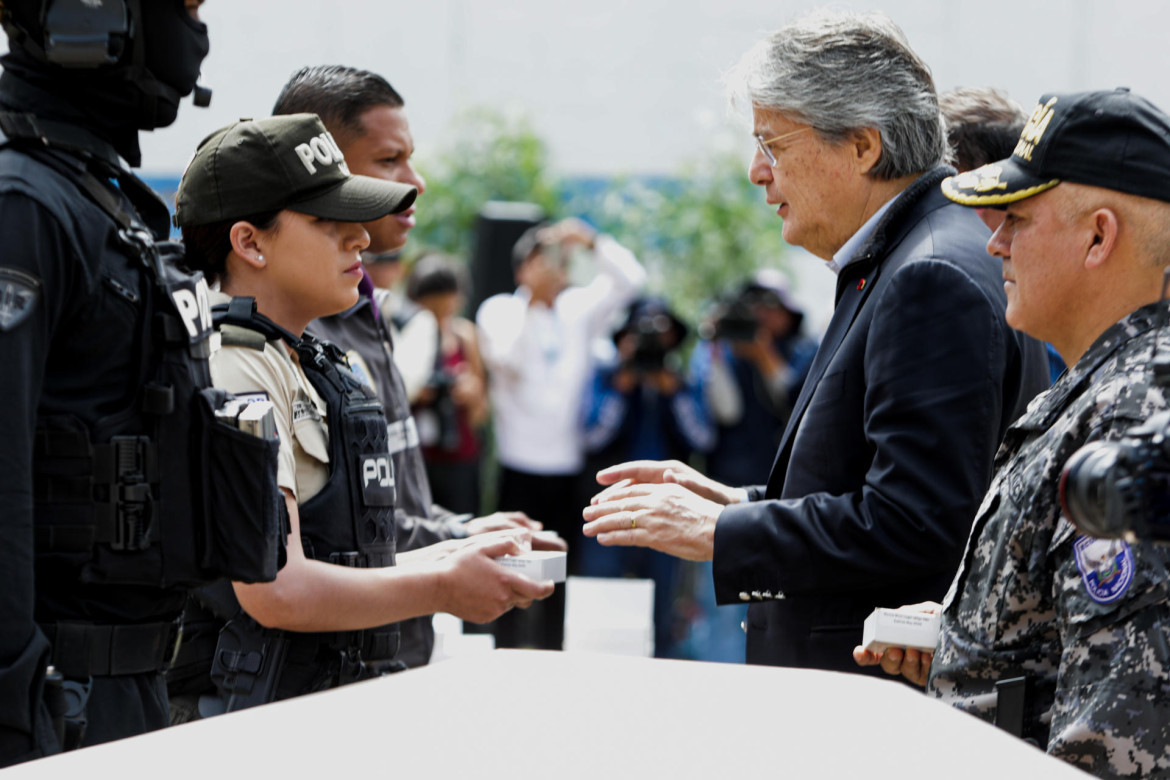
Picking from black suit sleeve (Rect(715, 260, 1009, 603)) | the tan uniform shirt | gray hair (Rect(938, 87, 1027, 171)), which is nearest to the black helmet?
the tan uniform shirt

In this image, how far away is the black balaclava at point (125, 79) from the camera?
6.80 feet

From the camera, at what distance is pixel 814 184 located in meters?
2.81

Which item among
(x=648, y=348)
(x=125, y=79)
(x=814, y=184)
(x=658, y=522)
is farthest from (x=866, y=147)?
(x=648, y=348)

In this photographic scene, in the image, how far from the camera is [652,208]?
14719mm

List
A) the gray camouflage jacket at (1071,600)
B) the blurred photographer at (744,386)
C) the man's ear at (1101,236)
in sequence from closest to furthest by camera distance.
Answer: the gray camouflage jacket at (1071,600)
the man's ear at (1101,236)
the blurred photographer at (744,386)

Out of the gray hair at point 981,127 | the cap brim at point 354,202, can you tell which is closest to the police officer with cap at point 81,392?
the cap brim at point 354,202

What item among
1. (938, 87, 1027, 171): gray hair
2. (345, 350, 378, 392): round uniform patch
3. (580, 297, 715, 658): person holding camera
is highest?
(938, 87, 1027, 171): gray hair

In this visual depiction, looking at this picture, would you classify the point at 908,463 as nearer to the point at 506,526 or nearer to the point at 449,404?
the point at 506,526

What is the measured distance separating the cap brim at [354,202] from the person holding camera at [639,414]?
15.5ft

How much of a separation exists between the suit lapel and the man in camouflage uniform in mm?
483

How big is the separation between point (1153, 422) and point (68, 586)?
1.64m

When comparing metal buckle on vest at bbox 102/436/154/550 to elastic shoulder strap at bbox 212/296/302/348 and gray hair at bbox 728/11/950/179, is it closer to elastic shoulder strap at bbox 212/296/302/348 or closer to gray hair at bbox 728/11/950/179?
elastic shoulder strap at bbox 212/296/302/348

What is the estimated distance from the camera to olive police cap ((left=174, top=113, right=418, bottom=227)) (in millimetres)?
2547

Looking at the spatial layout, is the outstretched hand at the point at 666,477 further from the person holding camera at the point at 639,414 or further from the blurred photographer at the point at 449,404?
the blurred photographer at the point at 449,404
